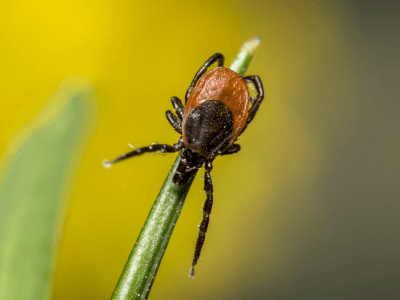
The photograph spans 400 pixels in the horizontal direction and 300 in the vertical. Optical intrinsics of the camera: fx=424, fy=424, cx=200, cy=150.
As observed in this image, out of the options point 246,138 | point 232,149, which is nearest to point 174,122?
point 232,149

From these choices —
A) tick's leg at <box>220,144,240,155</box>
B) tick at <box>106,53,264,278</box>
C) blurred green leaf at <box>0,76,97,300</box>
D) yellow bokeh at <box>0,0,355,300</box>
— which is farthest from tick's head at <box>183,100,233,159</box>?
yellow bokeh at <box>0,0,355,300</box>

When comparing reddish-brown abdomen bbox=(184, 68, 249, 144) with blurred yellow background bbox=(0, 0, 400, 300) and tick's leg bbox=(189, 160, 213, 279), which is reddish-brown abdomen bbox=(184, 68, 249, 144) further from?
blurred yellow background bbox=(0, 0, 400, 300)

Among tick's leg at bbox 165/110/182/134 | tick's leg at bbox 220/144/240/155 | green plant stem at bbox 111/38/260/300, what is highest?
tick's leg at bbox 165/110/182/134

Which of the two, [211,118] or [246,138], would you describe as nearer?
[211,118]

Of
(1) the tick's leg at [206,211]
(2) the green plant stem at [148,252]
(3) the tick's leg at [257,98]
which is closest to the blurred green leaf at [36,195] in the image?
(2) the green plant stem at [148,252]

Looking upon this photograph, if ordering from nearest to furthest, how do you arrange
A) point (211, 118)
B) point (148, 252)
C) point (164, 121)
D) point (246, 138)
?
point (148, 252) → point (211, 118) → point (164, 121) → point (246, 138)

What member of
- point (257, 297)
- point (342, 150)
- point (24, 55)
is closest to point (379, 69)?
point (342, 150)

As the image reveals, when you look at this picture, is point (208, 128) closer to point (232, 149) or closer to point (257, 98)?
point (232, 149)
